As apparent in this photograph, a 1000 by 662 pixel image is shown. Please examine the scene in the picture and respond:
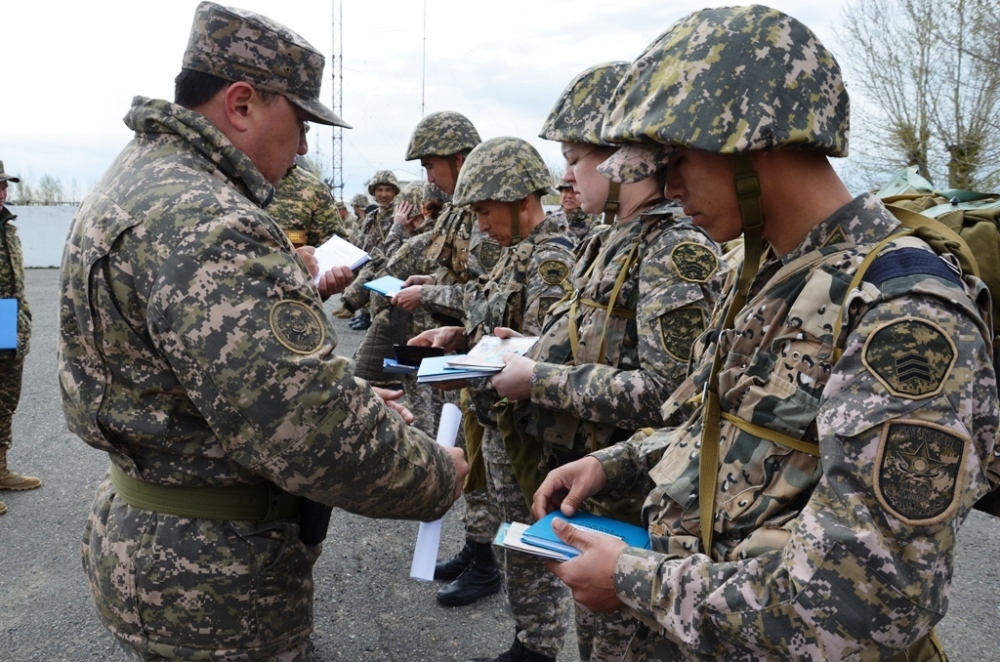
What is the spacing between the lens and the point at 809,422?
1.31m

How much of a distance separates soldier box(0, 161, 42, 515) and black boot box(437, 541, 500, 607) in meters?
3.49

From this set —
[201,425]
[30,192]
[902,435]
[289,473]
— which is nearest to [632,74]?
[902,435]

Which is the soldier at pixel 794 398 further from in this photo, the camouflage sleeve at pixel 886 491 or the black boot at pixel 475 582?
the black boot at pixel 475 582

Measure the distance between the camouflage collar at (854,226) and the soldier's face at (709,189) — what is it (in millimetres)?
150

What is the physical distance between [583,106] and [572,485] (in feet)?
5.43

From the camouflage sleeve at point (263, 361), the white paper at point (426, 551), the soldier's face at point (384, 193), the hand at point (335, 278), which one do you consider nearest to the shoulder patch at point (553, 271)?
the hand at point (335, 278)

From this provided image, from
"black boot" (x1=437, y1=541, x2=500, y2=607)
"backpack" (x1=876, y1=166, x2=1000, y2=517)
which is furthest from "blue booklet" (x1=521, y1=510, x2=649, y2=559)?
"black boot" (x1=437, y1=541, x2=500, y2=607)

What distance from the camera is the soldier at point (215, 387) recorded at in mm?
1652

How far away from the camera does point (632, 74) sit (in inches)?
Answer: 61.5

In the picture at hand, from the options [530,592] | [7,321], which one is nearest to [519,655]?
[530,592]

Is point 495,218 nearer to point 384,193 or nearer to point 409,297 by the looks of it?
point 409,297

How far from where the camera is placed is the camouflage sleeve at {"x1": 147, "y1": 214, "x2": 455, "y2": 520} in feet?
5.35

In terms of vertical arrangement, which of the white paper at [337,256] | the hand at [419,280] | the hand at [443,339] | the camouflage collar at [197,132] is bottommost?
the hand at [443,339]

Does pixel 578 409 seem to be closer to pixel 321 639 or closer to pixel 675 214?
pixel 675 214
